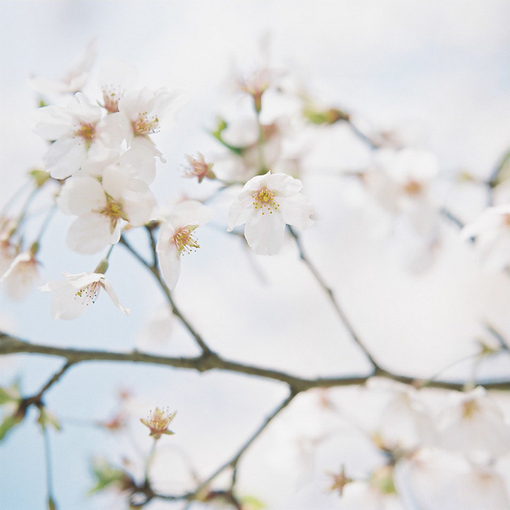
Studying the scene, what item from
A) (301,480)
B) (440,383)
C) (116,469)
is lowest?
(301,480)

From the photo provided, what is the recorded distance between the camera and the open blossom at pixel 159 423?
2.11ft

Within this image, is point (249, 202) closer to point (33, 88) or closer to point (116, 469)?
point (33, 88)

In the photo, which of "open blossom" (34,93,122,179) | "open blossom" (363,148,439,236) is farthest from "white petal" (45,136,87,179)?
"open blossom" (363,148,439,236)

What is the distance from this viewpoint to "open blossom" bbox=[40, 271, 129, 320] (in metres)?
0.69

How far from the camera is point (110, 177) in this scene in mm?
603

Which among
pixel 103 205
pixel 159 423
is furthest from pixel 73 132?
pixel 159 423

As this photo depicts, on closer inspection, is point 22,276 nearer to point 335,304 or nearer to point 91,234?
point 91,234

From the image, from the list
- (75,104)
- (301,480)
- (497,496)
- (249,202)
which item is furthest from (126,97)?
(497,496)

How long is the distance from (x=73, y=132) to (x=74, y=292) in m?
0.23

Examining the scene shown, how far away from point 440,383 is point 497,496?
0.41 metres

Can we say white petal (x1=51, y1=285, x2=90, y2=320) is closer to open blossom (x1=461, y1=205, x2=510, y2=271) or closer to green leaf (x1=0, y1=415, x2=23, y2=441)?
green leaf (x1=0, y1=415, x2=23, y2=441)

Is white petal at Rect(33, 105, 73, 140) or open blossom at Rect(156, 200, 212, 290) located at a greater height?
white petal at Rect(33, 105, 73, 140)

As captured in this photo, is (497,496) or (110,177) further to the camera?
(497,496)

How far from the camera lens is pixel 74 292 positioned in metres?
0.73
